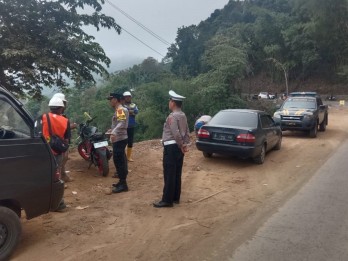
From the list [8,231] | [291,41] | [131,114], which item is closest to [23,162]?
[8,231]

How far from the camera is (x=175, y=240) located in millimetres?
5133

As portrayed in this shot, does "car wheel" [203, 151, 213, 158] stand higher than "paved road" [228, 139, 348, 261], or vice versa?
"car wheel" [203, 151, 213, 158]

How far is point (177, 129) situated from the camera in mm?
6336

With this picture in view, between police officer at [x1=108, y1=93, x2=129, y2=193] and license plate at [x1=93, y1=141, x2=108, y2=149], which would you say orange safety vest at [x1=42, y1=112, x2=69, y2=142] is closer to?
police officer at [x1=108, y1=93, x2=129, y2=193]

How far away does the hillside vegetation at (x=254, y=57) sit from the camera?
1430 inches

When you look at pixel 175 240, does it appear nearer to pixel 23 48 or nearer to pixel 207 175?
pixel 207 175

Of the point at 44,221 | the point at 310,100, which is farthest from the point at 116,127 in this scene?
the point at 310,100

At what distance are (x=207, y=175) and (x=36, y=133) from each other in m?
4.92

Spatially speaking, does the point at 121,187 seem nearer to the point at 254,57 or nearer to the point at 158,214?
the point at 158,214

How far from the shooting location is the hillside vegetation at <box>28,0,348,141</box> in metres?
36.3

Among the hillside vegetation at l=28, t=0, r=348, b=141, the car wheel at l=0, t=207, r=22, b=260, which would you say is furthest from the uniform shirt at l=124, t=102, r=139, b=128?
the hillside vegetation at l=28, t=0, r=348, b=141

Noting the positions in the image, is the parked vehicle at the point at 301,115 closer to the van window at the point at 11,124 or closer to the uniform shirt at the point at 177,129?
the uniform shirt at the point at 177,129

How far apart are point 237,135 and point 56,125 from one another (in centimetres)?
507

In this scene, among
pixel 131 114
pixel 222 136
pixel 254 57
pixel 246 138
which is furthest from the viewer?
pixel 254 57
